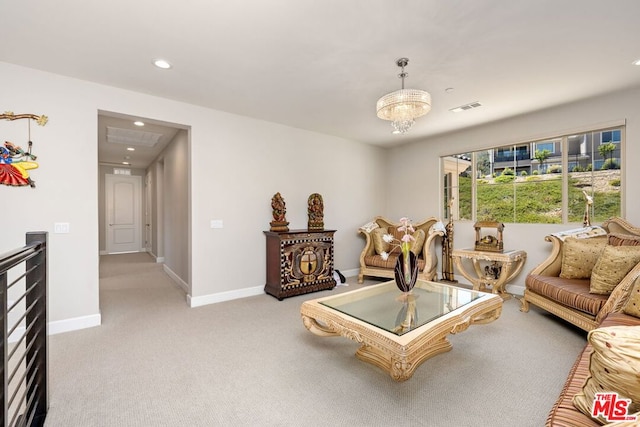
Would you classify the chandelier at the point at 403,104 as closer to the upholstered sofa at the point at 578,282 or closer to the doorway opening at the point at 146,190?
the upholstered sofa at the point at 578,282

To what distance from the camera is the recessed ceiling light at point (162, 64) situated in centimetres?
268

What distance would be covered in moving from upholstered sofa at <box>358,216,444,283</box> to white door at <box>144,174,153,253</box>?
5983 millimetres

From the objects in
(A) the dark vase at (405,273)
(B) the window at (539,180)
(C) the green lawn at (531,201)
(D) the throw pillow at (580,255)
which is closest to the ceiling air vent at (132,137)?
(A) the dark vase at (405,273)

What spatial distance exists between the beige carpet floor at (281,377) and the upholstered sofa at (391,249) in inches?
57.7

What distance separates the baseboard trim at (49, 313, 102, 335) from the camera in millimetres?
2926

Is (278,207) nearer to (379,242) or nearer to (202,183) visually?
(202,183)

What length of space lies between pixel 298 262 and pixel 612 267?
10.7 feet

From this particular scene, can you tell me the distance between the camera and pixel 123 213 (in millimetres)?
8414

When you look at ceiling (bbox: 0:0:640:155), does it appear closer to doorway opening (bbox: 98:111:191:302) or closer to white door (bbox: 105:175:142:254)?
doorway opening (bbox: 98:111:191:302)

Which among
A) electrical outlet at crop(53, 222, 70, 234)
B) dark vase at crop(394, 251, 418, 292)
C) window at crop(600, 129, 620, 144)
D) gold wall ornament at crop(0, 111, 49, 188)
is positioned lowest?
dark vase at crop(394, 251, 418, 292)

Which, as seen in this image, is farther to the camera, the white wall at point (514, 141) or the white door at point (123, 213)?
the white door at point (123, 213)

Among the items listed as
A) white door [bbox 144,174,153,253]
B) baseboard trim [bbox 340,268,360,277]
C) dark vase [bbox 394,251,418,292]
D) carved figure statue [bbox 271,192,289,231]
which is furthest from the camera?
white door [bbox 144,174,153,253]

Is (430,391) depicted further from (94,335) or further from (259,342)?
(94,335)
